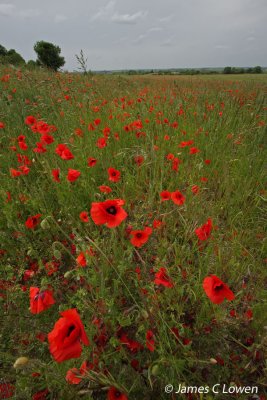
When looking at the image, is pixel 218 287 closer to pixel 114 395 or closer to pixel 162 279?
pixel 162 279

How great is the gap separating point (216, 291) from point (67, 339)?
0.64 m

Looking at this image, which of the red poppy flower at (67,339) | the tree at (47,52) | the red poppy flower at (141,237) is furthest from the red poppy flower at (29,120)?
the tree at (47,52)

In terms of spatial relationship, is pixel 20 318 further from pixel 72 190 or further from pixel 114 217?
pixel 72 190

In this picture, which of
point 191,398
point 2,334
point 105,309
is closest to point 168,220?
point 105,309

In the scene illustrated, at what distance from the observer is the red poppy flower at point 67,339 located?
0.79 meters

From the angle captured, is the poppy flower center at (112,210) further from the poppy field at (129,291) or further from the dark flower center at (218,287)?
the dark flower center at (218,287)

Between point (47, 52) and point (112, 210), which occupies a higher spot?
point (47, 52)

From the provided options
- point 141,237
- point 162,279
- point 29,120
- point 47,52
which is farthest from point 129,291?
point 47,52

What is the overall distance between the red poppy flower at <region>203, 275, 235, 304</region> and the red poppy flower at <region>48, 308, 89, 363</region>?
1.76ft

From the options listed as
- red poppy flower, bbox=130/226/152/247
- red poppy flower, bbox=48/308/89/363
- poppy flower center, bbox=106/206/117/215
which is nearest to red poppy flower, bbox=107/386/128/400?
red poppy flower, bbox=48/308/89/363

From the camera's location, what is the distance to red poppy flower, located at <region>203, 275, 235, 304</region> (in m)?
1.06

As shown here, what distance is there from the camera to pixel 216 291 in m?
1.09

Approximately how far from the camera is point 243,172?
2.95 meters

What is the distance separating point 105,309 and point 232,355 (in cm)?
76
